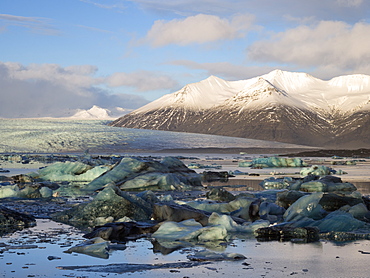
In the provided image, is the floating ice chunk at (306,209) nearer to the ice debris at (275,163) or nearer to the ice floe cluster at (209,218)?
the ice floe cluster at (209,218)

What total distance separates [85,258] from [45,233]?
229 cm

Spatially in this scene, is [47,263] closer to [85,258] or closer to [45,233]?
[85,258]

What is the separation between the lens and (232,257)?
7152 millimetres

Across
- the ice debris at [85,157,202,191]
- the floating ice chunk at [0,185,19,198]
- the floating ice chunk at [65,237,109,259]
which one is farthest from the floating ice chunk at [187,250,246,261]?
the ice debris at [85,157,202,191]

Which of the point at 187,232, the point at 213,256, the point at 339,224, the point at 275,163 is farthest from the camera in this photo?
the point at 275,163

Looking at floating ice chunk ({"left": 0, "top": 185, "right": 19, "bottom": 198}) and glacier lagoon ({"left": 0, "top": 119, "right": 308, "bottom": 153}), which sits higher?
glacier lagoon ({"left": 0, "top": 119, "right": 308, "bottom": 153})

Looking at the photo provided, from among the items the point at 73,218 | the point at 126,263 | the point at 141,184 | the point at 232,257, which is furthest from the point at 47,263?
the point at 141,184

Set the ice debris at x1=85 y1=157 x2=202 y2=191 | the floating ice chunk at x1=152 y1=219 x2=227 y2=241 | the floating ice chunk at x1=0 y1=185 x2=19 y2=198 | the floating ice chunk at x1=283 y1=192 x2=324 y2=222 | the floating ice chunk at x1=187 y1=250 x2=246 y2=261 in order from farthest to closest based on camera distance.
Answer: the ice debris at x1=85 y1=157 x2=202 y2=191 → the floating ice chunk at x1=0 y1=185 x2=19 y2=198 → the floating ice chunk at x1=283 y1=192 x2=324 y2=222 → the floating ice chunk at x1=152 y1=219 x2=227 y2=241 → the floating ice chunk at x1=187 y1=250 x2=246 y2=261

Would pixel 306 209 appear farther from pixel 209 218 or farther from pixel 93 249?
pixel 93 249

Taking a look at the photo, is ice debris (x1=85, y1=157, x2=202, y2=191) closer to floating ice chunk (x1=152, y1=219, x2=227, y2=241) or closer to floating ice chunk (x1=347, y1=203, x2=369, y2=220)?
floating ice chunk (x1=347, y1=203, x2=369, y2=220)

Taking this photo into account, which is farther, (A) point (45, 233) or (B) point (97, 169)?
(B) point (97, 169)

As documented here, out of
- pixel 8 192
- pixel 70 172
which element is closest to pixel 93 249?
pixel 8 192

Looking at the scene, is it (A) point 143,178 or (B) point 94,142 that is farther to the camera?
(B) point 94,142

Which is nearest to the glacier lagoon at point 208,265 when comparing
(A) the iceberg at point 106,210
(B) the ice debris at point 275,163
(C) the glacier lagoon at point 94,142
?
(A) the iceberg at point 106,210
